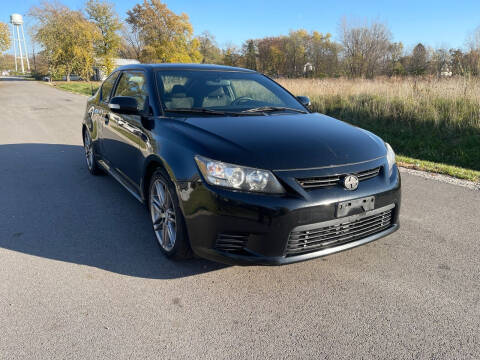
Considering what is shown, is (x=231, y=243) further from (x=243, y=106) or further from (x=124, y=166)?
(x=124, y=166)

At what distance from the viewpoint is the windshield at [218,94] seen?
352cm

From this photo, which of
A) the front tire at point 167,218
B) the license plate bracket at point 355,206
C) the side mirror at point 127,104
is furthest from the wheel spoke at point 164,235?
the license plate bracket at point 355,206

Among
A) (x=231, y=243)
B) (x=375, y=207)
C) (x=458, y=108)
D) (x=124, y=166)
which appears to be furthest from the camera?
(x=458, y=108)

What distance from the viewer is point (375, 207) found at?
2.72m

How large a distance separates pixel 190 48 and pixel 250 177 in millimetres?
67928

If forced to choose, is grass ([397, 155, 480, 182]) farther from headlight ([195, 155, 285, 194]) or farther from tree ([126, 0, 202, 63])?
tree ([126, 0, 202, 63])

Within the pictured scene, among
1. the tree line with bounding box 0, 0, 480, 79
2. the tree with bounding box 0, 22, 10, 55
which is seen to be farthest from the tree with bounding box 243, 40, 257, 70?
the tree with bounding box 0, 22, 10, 55

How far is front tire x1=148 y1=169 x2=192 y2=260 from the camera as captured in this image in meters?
2.80

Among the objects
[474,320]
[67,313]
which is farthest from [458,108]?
[67,313]

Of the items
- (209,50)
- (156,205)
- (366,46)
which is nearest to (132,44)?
(209,50)

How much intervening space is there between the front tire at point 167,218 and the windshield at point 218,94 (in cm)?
72

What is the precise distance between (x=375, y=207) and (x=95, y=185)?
3.87m

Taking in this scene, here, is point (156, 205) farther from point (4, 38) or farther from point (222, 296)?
point (4, 38)

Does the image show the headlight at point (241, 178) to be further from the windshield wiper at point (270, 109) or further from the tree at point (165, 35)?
the tree at point (165, 35)
